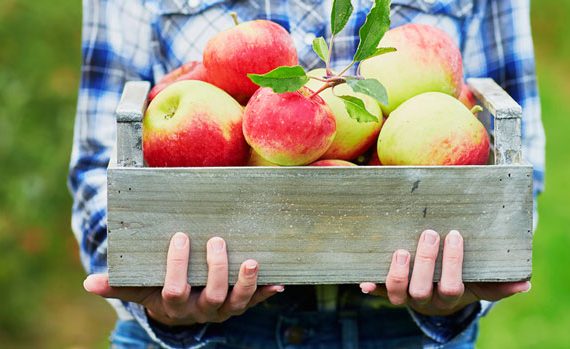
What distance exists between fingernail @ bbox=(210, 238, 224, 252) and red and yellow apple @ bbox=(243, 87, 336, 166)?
14 centimetres

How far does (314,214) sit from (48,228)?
8.12 ft

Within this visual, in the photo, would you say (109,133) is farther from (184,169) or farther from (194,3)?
(184,169)

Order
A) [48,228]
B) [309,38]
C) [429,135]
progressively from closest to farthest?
1. [429,135]
2. [309,38]
3. [48,228]

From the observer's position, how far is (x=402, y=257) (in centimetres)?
137

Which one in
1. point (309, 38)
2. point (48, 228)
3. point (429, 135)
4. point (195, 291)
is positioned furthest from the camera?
point (48, 228)

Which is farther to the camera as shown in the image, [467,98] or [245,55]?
[467,98]

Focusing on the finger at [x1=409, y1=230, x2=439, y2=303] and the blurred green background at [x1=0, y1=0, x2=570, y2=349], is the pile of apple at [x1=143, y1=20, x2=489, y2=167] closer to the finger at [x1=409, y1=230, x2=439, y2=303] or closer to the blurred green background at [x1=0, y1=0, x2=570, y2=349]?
the finger at [x1=409, y1=230, x2=439, y2=303]

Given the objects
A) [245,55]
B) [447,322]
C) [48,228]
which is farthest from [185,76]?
[48,228]

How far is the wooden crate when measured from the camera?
135 cm

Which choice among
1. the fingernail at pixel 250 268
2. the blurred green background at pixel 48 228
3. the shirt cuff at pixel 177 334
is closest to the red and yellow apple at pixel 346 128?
the fingernail at pixel 250 268

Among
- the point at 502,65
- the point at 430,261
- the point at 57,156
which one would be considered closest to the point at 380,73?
the point at 430,261

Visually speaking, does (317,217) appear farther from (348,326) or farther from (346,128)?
(348,326)

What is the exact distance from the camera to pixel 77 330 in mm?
3914

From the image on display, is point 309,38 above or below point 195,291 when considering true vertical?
above
